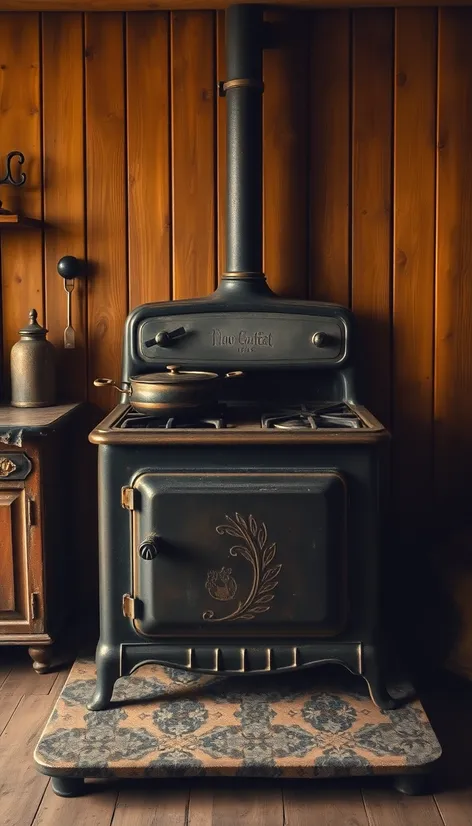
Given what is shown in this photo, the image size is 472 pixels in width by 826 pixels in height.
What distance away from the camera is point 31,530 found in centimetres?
220

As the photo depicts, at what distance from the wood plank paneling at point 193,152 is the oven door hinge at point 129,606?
35.6 inches

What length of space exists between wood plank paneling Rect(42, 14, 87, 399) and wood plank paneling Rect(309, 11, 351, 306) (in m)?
0.62

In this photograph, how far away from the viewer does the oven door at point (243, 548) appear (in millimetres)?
1884

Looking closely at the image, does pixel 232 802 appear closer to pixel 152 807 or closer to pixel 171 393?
pixel 152 807

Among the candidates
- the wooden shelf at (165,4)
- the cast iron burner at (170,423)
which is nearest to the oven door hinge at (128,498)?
the cast iron burner at (170,423)

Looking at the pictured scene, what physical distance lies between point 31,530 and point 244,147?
107 cm

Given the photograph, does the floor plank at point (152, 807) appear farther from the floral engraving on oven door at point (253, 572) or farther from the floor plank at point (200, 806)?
the floral engraving on oven door at point (253, 572)

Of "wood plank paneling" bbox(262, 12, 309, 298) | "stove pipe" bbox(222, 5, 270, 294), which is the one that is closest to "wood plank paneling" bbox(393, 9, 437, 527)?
"wood plank paneling" bbox(262, 12, 309, 298)

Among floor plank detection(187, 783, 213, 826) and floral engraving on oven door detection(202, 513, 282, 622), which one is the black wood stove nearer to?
floral engraving on oven door detection(202, 513, 282, 622)

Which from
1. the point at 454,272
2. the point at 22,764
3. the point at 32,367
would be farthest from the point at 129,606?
the point at 454,272

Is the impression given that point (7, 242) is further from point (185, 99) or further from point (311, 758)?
point (311, 758)

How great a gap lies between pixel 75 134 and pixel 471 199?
1069 mm

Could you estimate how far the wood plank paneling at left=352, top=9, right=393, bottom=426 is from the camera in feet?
8.00

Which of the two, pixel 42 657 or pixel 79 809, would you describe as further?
pixel 42 657
